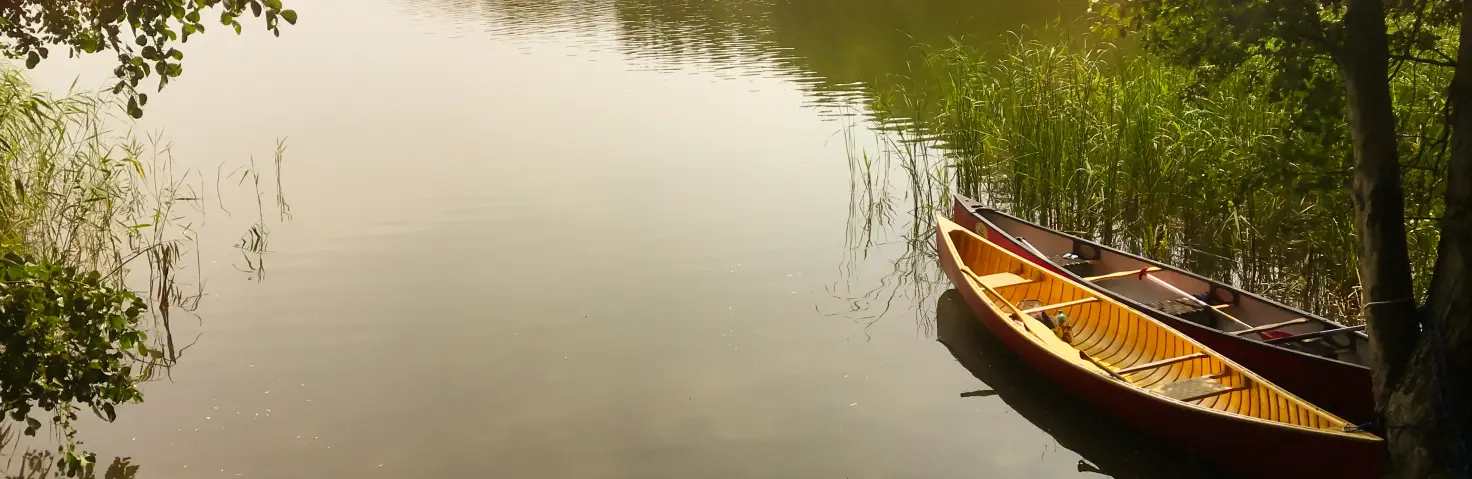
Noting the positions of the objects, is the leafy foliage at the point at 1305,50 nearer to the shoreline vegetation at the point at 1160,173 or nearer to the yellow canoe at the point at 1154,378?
the shoreline vegetation at the point at 1160,173

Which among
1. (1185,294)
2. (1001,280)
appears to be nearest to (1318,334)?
(1185,294)

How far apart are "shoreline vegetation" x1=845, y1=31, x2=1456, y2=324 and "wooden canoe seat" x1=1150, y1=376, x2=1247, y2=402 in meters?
1.00

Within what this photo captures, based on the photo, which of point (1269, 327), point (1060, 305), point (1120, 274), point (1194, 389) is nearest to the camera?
point (1194, 389)

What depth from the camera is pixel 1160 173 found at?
9133mm

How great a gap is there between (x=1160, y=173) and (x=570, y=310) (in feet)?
16.5

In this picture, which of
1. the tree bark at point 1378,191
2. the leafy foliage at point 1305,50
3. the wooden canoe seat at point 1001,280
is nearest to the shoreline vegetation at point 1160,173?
the leafy foliage at point 1305,50

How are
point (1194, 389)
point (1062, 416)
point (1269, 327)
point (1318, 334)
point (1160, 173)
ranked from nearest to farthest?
point (1194, 389)
point (1318, 334)
point (1269, 327)
point (1062, 416)
point (1160, 173)

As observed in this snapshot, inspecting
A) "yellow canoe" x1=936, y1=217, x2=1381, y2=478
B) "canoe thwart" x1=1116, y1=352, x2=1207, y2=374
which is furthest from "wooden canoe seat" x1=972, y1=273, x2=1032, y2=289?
"canoe thwart" x1=1116, y1=352, x2=1207, y2=374

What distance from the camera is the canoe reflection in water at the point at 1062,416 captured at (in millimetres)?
6098

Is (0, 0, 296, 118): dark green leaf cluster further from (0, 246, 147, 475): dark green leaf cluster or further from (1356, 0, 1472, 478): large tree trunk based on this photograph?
(1356, 0, 1472, 478): large tree trunk

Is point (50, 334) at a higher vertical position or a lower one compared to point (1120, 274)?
higher

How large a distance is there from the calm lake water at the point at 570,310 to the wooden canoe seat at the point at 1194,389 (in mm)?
336

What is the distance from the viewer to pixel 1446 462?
474cm

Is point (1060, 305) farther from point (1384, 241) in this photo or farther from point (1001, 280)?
point (1384, 241)
